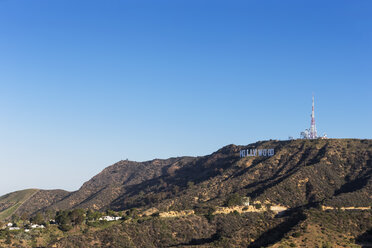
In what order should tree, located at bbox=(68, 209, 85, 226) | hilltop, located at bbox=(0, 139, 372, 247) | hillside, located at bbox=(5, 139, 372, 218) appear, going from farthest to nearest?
1. hillside, located at bbox=(5, 139, 372, 218)
2. tree, located at bbox=(68, 209, 85, 226)
3. hilltop, located at bbox=(0, 139, 372, 247)

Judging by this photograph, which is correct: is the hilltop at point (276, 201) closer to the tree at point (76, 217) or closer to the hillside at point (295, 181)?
the hillside at point (295, 181)

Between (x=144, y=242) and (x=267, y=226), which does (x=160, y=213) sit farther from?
(x=267, y=226)

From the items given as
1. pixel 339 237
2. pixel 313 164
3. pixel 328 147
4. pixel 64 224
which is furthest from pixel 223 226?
pixel 328 147

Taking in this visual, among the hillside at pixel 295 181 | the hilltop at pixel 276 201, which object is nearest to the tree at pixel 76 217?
the hilltop at pixel 276 201

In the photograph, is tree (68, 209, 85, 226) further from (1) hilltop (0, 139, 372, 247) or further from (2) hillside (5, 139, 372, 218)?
(2) hillside (5, 139, 372, 218)

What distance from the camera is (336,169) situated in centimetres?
17650

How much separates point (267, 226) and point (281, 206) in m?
33.9

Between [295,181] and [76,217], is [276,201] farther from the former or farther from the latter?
[76,217]

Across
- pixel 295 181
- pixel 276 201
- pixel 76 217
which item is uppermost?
pixel 295 181

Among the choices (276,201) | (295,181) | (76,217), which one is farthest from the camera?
(295,181)

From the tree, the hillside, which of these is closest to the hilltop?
the hillside

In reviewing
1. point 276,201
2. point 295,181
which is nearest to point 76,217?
point 276,201

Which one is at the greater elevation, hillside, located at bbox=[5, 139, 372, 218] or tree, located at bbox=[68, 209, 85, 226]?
hillside, located at bbox=[5, 139, 372, 218]

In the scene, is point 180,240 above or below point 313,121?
below
